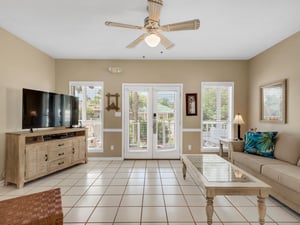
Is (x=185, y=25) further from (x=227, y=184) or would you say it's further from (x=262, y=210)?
(x=262, y=210)

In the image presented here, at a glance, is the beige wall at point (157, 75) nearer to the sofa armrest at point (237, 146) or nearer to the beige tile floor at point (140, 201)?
the sofa armrest at point (237, 146)

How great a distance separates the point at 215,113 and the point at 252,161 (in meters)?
2.32

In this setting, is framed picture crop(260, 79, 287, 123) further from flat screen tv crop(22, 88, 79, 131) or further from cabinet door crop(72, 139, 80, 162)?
flat screen tv crop(22, 88, 79, 131)

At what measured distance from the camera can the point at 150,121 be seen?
223 inches

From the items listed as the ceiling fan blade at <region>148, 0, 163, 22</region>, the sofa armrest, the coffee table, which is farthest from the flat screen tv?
the sofa armrest

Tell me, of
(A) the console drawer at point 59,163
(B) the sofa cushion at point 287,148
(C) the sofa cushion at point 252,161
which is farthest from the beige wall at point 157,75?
(B) the sofa cushion at point 287,148

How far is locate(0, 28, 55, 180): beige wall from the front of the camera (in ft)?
11.9

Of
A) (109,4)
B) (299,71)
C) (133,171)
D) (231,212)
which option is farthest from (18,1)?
(299,71)

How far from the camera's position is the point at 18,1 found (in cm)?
274

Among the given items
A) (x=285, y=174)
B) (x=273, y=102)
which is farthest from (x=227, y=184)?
(x=273, y=102)

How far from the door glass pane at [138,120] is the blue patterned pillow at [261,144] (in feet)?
8.60

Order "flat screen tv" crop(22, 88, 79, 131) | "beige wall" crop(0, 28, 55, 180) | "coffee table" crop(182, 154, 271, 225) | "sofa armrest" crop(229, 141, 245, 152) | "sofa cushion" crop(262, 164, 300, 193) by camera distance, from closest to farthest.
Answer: "coffee table" crop(182, 154, 271, 225) < "sofa cushion" crop(262, 164, 300, 193) < "beige wall" crop(0, 28, 55, 180) < "flat screen tv" crop(22, 88, 79, 131) < "sofa armrest" crop(229, 141, 245, 152)

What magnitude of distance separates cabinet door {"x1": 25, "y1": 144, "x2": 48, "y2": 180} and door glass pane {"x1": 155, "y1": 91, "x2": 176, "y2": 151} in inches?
112

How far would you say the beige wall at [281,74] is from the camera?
3.72m
